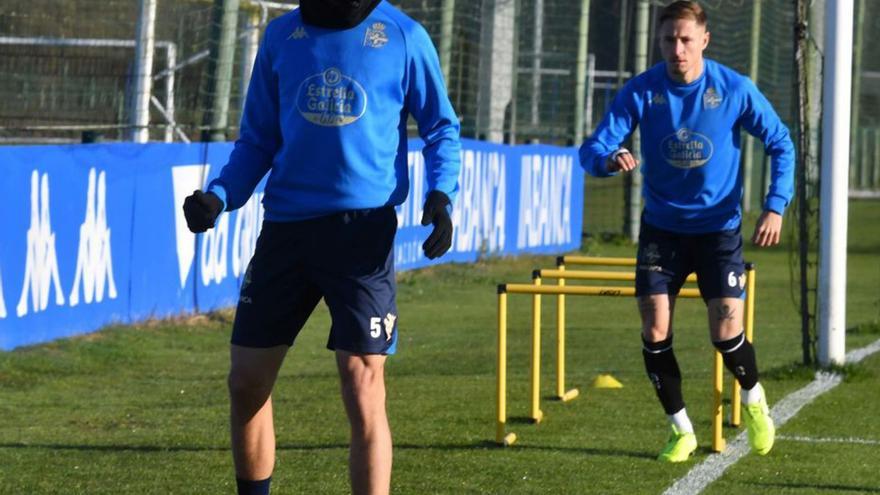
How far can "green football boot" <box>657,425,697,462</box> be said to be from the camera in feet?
27.2

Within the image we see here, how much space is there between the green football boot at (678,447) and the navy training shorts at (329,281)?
2760 mm

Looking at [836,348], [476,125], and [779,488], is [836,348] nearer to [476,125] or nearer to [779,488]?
[779,488]

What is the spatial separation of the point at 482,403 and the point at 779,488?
2826 millimetres

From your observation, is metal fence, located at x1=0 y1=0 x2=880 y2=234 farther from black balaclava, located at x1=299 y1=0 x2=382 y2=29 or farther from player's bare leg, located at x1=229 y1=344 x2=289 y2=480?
player's bare leg, located at x1=229 y1=344 x2=289 y2=480

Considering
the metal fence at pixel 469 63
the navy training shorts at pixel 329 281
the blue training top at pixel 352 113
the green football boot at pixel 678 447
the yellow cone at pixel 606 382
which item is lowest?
the green football boot at pixel 678 447

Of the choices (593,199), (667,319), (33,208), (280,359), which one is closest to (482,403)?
(667,319)

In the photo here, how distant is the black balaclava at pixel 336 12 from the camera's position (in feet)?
18.9

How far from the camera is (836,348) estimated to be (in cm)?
1152

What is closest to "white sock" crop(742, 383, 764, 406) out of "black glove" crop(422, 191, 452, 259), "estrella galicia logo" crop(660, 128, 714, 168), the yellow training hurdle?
the yellow training hurdle

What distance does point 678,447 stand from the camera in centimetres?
830

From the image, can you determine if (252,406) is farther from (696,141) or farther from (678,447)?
(696,141)

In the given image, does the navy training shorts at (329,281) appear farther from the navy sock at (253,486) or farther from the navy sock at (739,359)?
the navy sock at (739,359)

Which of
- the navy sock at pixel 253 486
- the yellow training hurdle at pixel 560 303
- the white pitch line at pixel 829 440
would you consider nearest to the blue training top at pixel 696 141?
the yellow training hurdle at pixel 560 303

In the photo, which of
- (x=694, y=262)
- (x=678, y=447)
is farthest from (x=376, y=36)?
(x=678, y=447)
